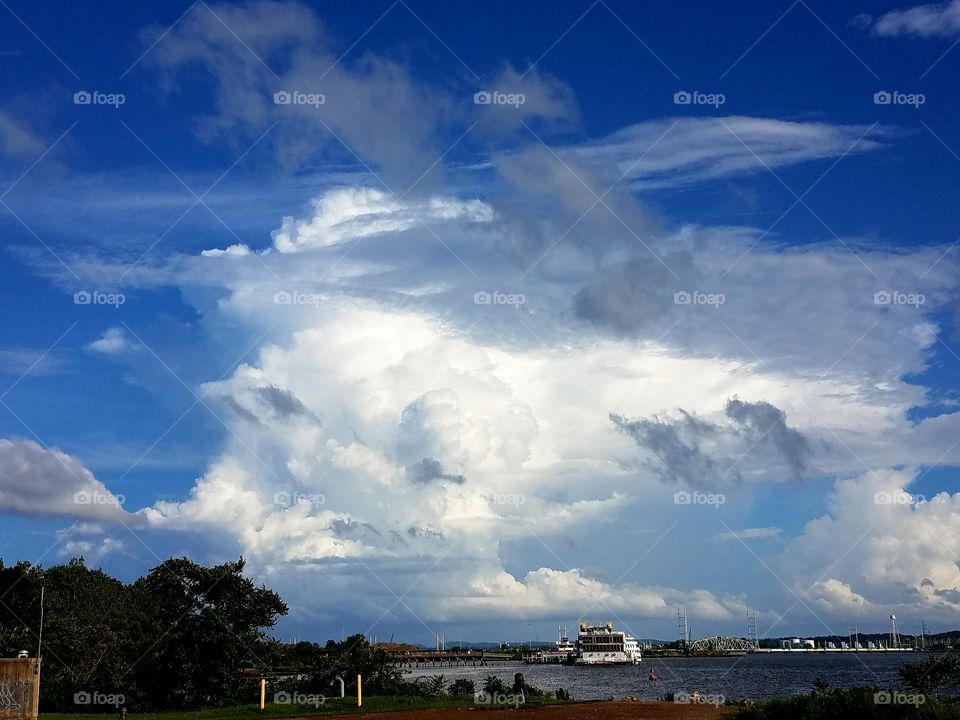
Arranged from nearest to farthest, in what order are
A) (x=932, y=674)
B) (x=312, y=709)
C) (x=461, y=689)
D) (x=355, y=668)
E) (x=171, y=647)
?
1. (x=932, y=674)
2. (x=312, y=709)
3. (x=171, y=647)
4. (x=355, y=668)
5. (x=461, y=689)

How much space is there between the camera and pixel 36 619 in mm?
52844

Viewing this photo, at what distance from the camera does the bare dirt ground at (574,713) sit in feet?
124

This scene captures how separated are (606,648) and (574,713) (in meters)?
160

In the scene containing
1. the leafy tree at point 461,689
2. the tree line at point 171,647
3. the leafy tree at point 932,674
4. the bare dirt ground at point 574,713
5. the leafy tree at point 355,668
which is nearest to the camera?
the leafy tree at point 932,674

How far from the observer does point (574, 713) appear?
39906 millimetres

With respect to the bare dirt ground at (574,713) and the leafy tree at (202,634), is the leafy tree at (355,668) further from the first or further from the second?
the bare dirt ground at (574,713)

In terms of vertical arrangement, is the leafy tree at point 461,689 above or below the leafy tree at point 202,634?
below

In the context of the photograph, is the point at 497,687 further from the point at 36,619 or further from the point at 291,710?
the point at 36,619

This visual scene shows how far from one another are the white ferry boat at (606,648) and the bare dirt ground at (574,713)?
152038 millimetres

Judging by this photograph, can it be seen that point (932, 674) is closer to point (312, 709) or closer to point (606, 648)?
point (312, 709)

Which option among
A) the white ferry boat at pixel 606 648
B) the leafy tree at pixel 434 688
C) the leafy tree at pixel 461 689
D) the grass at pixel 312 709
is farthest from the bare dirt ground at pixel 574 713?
the white ferry boat at pixel 606 648

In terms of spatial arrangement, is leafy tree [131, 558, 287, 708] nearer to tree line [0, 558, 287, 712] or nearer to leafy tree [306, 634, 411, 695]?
tree line [0, 558, 287, 712]

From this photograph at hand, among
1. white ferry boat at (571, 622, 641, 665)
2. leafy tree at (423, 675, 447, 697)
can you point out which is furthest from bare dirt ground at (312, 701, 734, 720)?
white ferry boat at (571, 622, 641, 665)

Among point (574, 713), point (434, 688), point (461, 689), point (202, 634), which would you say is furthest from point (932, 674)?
point (202, 634)
